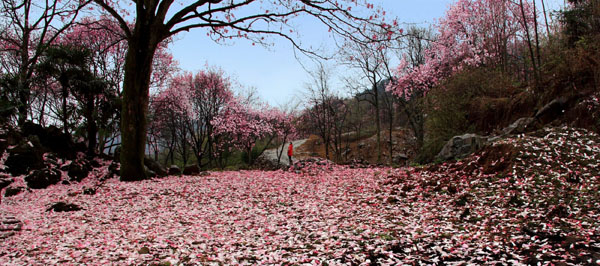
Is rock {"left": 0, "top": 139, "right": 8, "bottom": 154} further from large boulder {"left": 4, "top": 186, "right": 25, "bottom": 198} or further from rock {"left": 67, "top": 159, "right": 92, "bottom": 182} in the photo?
large boulder {"left": 4, "top": 186, "right": 25, "bottom": 198}

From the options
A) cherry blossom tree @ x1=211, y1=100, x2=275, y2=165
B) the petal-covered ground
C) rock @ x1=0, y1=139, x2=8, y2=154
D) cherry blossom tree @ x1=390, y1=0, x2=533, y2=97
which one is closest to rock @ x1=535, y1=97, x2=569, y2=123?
the petal-covered ground

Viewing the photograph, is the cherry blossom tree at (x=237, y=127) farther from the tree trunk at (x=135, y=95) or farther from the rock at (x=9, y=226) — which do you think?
the rock at (x=9, y=226)

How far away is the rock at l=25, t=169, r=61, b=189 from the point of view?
1043cm

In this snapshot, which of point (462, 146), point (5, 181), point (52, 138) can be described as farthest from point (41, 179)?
point (462, 146)

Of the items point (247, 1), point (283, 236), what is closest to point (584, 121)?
point (283, 236)

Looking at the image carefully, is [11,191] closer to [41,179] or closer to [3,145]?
[41,179]

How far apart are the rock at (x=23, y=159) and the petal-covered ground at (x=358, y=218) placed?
7.14 ft

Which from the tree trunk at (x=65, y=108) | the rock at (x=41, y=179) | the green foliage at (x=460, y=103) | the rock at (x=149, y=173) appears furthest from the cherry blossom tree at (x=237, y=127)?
the green foliage at (x=460, y=103)

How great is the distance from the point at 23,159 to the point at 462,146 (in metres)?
→ 16.0

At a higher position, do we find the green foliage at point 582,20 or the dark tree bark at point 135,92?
the green foliage at point 582,20

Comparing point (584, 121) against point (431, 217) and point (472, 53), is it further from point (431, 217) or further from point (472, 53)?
point (472, 53)

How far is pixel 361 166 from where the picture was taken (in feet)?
53.8

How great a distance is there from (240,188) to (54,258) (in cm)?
623

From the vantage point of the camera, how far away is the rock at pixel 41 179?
34.2 ft
